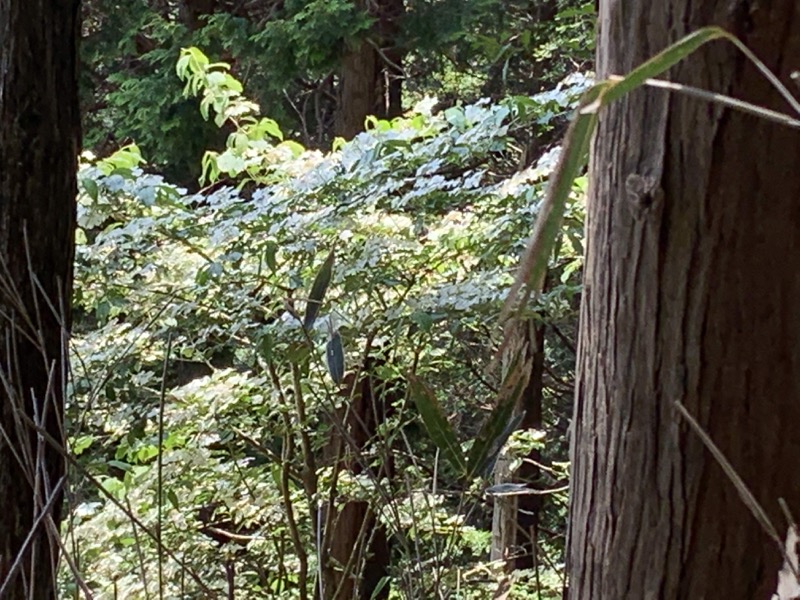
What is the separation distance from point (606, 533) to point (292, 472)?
59.8 inches

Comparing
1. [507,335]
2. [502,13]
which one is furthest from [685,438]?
[502,13]

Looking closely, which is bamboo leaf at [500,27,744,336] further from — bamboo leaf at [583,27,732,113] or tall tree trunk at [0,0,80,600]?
tall tree trunk at [0,0,80,600]

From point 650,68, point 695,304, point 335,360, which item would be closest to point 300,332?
point 335,360

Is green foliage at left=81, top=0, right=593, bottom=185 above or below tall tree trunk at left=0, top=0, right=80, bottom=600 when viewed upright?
above

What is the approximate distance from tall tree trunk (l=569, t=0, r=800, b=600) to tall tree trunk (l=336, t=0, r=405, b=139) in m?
4.41

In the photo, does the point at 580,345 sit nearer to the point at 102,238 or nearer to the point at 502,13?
the point at 102,238

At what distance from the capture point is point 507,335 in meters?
0.45

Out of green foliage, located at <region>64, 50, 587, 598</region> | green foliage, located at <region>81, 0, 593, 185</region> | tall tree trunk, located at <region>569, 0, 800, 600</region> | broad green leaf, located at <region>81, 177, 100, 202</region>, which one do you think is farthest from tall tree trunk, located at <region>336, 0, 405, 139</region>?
tall tree trunk, located at <region>569, 0, 800, 600</region>

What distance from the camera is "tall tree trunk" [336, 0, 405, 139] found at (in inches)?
199

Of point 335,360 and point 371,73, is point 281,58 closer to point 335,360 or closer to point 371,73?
point 371,73

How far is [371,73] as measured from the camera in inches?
201

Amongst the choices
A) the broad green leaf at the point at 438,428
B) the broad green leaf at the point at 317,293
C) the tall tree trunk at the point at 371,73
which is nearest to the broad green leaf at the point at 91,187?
the broad green leaf at the point at 317,293

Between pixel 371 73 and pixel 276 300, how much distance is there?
3215 millimetres

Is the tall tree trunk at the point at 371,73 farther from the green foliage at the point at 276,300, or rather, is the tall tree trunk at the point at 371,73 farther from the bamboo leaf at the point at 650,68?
the bamboo leaf at the point at 650,68
